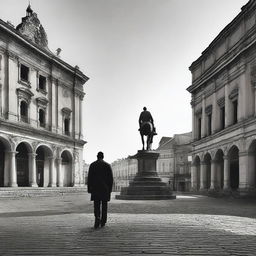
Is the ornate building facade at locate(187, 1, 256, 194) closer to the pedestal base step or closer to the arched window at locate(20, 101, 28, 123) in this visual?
the pedestal base step

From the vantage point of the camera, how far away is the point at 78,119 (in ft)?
124

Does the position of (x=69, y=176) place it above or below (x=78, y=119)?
below

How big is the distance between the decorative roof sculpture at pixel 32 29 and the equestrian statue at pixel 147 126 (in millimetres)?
17073

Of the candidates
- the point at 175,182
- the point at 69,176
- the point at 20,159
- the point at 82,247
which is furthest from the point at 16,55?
the point at 175,182

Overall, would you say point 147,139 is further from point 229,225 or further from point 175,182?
point 175,182

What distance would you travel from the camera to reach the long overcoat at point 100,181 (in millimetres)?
7152

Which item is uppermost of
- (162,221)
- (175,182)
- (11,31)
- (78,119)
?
(11,31)

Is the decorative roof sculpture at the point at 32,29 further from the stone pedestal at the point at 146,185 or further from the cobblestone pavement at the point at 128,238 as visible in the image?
the cobblestone pavement at the point at 128,238

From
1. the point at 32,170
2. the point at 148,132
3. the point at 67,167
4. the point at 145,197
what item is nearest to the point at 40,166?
the point at 32,170

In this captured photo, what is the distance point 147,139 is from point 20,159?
14648 mm

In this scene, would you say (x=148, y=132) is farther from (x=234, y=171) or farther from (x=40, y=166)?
(x=40, y=166)

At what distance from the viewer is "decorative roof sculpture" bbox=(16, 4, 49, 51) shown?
3147 cm

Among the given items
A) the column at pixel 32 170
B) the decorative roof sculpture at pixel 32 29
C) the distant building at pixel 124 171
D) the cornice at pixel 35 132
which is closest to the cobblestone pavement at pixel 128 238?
the cornice at pixel 35 132

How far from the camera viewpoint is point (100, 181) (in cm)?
724
